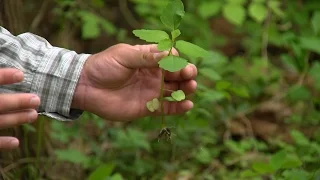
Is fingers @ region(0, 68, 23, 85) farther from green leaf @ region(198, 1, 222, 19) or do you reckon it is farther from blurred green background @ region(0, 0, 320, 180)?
green leaf @ region(198, 1, 222, 19)

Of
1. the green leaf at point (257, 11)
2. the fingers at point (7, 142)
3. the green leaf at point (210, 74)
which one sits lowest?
the fingers at point (7, 142)

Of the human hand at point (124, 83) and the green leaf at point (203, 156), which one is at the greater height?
the human hand at point (124, 83)

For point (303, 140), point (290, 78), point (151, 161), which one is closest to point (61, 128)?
point (151, 161)

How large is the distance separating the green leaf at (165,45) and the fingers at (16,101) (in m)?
0.30

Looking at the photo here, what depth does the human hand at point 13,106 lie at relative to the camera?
53.6 inches

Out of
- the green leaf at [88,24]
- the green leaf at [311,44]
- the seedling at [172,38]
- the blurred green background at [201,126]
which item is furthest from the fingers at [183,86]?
the green leaf at [311,44]

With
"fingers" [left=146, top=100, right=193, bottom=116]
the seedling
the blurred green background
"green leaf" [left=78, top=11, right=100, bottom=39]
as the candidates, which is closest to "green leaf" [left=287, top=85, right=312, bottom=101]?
the blurred green background

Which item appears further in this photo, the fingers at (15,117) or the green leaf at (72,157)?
the green leaf at (72,157)

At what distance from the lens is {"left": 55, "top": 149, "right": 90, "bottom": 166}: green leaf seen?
6.75 ft

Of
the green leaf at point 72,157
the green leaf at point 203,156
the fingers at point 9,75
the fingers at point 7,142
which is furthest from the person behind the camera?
the green leaf at point 203,156

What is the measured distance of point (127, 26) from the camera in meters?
3.86

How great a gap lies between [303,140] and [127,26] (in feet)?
6.57

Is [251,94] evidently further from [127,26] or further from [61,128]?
[127,26]

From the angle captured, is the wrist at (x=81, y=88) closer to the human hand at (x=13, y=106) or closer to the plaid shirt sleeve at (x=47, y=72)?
the plaid shirt sleeve at (x=47, y=72)
